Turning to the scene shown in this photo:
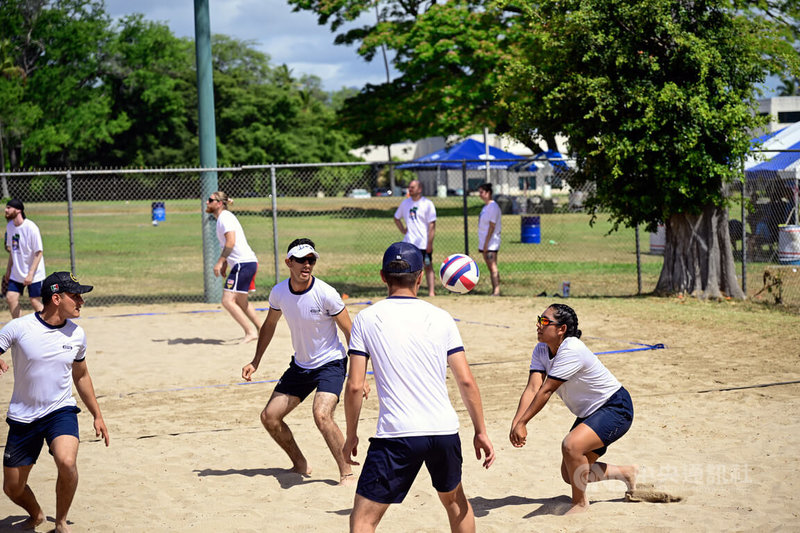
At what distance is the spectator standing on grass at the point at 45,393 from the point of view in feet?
16.3

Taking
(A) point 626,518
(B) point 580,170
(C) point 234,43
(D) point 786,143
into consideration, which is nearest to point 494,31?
(D) point 786,143

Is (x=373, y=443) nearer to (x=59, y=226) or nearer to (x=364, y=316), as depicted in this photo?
(x=364, y=316)

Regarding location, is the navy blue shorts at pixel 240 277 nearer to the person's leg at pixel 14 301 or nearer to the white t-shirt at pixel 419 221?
the person's leg at pixel 14 301

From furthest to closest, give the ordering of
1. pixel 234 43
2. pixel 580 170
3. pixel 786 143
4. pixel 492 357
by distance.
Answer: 1. pixel 234 43
2. pixel 786 143
3. pixel 580 170
4. pixel 492 357

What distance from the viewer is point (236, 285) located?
35.3 feet

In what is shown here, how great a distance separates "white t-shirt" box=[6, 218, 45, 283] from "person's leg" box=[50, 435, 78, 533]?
21.9 ft

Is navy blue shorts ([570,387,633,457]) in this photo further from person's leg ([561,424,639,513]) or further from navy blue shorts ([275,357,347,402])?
navy blue shorts ([275,357,347,402])

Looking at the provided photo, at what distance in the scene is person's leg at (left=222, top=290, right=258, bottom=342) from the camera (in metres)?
10.8

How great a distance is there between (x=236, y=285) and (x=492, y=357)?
3.45m

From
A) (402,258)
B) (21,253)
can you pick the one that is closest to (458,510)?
(402,258)

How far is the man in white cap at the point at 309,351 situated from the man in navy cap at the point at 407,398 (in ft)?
5.89

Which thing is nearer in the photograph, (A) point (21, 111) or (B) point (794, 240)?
(B) point (794, 240)

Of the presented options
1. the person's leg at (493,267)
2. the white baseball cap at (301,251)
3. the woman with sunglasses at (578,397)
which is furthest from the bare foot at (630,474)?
the person's leg at (493,267)

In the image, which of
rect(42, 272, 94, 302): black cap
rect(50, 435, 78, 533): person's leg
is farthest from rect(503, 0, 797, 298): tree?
rect(50, 435, 78, 533): person's leg
